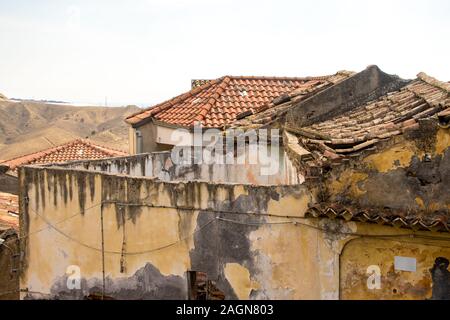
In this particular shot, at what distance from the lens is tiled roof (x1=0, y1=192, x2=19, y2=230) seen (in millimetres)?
17141

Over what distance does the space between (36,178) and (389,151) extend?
744cm

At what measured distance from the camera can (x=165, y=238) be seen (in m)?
11.2

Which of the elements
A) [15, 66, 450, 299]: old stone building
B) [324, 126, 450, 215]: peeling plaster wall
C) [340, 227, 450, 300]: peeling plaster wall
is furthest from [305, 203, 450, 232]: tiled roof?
[340, 227, 450, 300]: peeling plaster wall

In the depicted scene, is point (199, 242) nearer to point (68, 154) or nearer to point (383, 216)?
point (383, 216)

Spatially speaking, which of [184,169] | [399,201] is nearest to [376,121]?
[399,201]

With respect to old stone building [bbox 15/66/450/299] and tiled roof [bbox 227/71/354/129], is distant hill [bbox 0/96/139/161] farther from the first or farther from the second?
old stone building [bbox 15/66/450/299]

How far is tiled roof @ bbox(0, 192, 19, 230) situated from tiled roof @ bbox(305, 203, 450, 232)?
9.73 metres

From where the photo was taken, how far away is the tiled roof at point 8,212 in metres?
17.1

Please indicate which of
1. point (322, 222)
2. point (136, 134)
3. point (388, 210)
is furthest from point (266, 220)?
point (136, 134)

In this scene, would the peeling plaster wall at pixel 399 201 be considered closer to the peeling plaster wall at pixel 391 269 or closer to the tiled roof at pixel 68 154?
the peeling plaster wall at pixel 391 269

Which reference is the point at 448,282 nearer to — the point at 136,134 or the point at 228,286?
the point at 228,286

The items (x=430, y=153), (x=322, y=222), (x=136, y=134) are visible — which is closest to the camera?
(x=430, y=153)

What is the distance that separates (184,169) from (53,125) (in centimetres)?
5836

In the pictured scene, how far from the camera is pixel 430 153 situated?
9.27 metres
